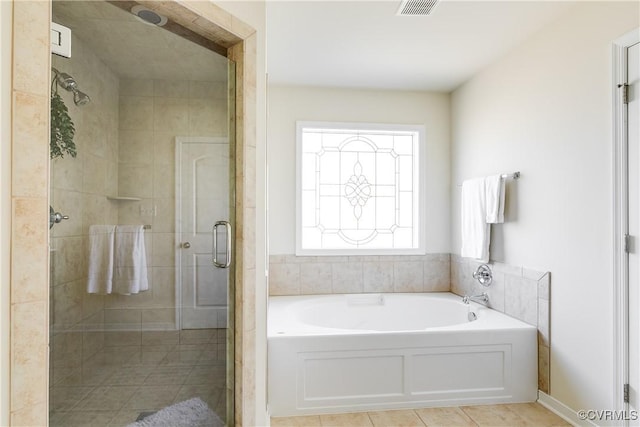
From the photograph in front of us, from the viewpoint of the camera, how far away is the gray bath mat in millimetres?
1712

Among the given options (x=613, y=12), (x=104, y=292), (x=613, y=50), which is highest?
(x=613, y=12)

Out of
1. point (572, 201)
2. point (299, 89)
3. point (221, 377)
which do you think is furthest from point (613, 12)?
point (221, 377)

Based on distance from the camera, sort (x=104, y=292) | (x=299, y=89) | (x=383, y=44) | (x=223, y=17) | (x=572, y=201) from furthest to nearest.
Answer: (x=299, y=89) → (x=383, y=44) → (x=572, y=201) → (x=223, y=17) → (x=104, y=292)

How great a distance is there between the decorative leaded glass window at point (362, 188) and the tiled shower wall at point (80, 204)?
6.92ft

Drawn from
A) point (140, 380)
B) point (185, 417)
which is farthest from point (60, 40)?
point (185, 417)

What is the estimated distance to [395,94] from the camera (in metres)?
3.65

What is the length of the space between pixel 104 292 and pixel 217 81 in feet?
3.48

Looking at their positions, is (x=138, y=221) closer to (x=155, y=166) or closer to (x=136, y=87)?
(x=155, y=166)

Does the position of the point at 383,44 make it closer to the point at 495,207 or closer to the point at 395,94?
the point at 395,94

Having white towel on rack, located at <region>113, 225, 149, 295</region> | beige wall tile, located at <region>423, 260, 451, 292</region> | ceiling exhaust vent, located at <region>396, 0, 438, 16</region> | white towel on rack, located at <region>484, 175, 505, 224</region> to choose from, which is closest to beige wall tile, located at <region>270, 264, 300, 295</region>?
beige wall tile, located at <region>423, 260, 451, 292</region>

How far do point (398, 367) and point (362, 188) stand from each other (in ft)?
5.75

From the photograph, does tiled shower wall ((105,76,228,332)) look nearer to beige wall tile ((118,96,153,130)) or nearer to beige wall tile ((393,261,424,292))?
beige wall tile ((118,96,153,130))

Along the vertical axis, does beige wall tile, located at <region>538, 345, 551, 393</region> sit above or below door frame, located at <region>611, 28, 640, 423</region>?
below

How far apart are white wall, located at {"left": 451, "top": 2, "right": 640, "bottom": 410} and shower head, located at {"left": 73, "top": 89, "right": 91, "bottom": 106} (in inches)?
95.3
